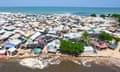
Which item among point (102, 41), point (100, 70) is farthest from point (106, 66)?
point (102, 41)

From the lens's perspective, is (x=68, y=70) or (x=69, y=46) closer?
(x=68, y=70)

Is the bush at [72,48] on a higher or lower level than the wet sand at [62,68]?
higher

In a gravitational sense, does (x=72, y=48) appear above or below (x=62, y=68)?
above

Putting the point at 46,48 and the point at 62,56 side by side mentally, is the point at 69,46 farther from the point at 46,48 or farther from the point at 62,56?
the point at 46,48

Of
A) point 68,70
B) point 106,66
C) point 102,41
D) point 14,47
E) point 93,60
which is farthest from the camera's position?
point 102,41

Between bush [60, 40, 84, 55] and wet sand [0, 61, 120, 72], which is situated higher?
bush [60, 40, 84, 55]

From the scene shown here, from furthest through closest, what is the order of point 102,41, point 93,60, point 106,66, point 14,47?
point 102,41 → point 14,47 → point 93,60 → point 106,66

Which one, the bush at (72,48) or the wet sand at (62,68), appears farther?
the bush at (72,48)

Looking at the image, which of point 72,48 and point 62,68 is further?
point 72,48

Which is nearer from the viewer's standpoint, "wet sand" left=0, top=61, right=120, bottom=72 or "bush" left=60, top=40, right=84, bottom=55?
"wet sand" left=0, top=61, right=120, bottom=72

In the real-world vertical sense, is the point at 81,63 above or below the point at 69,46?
below

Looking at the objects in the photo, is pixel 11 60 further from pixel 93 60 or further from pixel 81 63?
pixel 93 60
